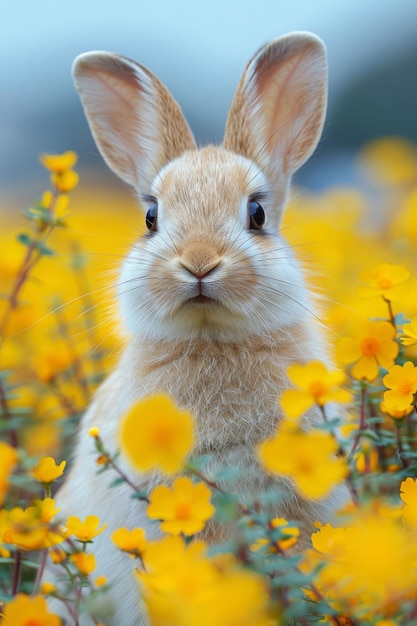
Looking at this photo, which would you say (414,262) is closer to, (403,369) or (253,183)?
(253,183)

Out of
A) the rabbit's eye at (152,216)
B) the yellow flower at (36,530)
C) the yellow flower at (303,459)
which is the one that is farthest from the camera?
the rabbit's eye at (152,216)

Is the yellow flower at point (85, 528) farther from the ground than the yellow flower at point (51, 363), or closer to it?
closer to it

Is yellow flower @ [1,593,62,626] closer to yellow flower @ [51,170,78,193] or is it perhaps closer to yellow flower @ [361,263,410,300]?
yellow flower @ [361,263,410,300]

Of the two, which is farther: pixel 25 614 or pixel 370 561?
pixel 25 614

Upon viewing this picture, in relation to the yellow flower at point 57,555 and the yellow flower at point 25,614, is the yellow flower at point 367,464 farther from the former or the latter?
the yellow flower at point 25,614

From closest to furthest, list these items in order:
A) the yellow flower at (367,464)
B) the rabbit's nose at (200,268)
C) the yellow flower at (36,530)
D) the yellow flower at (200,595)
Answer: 1. the yellow flower at (200,595)
2. the yellow flower at (36,530)
3. the yellow flower at (367,464)
4. the rabbit's nose at (200,268)

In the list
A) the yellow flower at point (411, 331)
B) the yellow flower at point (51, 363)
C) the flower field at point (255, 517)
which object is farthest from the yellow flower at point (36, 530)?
the yellow flower at point (51, 363)

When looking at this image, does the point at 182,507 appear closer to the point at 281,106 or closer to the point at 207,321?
the point at 207,321

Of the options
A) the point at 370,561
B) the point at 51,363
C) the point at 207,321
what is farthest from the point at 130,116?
the point at 370,561
